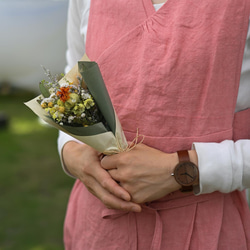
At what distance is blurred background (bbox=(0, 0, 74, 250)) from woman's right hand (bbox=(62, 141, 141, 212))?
1845 mm

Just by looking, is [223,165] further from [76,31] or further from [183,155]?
[76,31]

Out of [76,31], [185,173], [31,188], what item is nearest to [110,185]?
[185,173]

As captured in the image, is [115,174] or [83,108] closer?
[83,108]

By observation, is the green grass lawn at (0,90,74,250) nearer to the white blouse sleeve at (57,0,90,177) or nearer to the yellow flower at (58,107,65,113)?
the white blouse sleeve at (57,0,90,177)

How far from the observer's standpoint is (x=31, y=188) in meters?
3.85

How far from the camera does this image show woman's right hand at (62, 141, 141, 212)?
3.93 ft

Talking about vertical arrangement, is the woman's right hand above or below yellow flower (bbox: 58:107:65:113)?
below

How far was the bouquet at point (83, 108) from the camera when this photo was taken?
105 centimetres

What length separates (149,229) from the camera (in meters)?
1.29

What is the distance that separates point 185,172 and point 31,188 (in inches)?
117

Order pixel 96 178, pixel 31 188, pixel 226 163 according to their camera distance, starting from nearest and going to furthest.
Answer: pixel 226 163, pixel 96 178, pixel 31 188

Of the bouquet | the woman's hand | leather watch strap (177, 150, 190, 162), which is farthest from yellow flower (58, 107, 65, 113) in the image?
leather watch strap (177, 150, 190, 162)

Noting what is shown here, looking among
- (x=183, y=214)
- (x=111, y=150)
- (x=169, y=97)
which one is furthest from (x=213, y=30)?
(x=183, y=214)

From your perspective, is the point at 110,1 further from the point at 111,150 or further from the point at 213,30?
the point at 111,150
